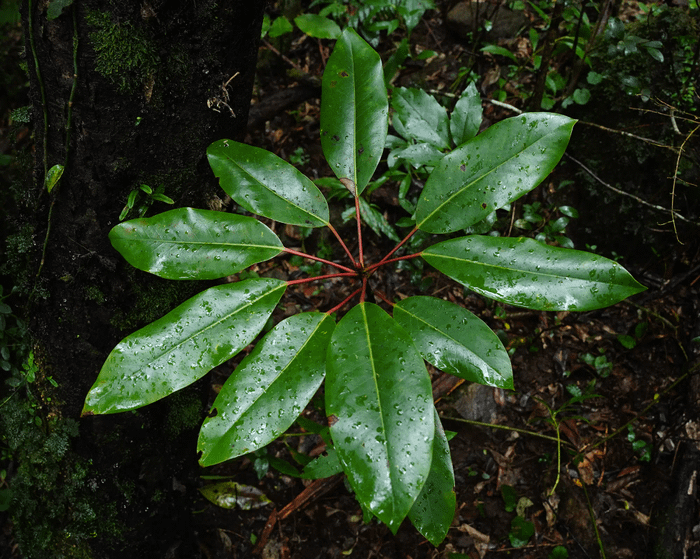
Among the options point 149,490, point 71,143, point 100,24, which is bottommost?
point 149,490

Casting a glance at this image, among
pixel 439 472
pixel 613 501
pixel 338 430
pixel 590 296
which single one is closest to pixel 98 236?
pixel 338 430

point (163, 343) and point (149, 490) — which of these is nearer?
point (163, 343)

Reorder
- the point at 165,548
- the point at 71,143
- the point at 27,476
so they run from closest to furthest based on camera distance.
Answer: the point at 71,143, the point at 27,476, the point at 165,548

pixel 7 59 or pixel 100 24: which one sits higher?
pixel 100 24

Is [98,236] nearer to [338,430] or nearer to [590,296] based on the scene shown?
[338,430]

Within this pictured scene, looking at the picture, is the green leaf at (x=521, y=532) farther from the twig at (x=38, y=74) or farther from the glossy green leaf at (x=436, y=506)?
the twig at (x=38, y=74)

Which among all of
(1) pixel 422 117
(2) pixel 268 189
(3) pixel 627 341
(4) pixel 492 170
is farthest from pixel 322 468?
(3) pixel 627 341
